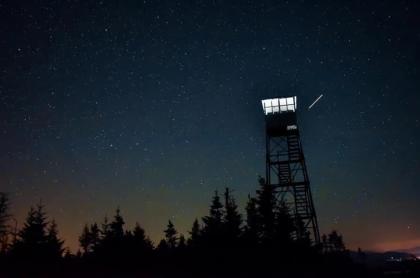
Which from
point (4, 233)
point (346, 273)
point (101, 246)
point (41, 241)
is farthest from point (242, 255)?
point (4, 233)

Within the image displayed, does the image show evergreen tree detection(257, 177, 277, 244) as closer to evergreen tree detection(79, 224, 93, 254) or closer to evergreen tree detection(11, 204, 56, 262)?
evergreen tree detection(11, 204, 56, 262)

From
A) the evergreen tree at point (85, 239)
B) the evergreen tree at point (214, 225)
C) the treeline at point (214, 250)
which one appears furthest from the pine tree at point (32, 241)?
the evergreen tree at point (85, 239)

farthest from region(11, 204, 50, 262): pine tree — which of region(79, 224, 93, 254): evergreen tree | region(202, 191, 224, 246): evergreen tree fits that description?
region(79, 224, 93, 254): evergreen tree

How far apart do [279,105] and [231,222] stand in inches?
405

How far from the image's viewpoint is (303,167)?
108 feet

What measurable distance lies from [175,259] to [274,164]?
460 inches

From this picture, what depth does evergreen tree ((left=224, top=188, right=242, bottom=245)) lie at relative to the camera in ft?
97.3

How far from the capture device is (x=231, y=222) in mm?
34250

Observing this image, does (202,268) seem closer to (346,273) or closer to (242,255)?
(242,255)

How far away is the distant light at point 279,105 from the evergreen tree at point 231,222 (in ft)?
31.4

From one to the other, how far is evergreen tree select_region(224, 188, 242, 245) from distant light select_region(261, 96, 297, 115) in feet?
31.4

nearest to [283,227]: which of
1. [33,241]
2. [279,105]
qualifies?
[279,105]

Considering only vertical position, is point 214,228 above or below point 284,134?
below

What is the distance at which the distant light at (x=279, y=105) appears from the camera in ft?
109
